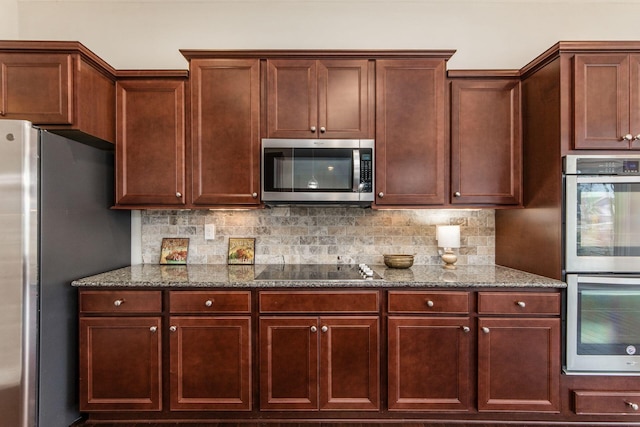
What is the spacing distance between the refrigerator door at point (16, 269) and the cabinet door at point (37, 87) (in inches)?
11.7

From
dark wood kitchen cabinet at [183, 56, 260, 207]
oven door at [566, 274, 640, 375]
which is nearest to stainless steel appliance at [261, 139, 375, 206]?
dark wood kitchen cabinet at [183, 56, 260, 207]

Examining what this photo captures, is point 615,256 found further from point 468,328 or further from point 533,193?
point 468,328

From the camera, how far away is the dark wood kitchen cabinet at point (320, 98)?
2246mm

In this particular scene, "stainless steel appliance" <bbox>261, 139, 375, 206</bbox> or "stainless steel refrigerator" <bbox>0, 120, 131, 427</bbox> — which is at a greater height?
"stainless steel appliance" <bbox>261, 139, 375, 206</bbox>

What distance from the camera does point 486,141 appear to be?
2.28 metres

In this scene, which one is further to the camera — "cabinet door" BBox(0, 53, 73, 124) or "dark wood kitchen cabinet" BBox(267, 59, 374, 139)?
"dark wood kitchen cabinet" BBox(267, 59, 374, 139)

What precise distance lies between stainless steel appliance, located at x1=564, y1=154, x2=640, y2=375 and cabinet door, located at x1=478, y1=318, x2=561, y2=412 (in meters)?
0.11

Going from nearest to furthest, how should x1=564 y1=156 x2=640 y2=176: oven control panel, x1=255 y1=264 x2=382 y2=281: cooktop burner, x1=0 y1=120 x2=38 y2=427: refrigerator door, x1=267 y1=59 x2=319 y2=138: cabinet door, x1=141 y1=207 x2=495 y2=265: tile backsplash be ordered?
1. x1=0 y1=120 x2=38 y2=427: refrigerator door
2. x1=564 y1=156 x2=640 y2=176: oven control panel
3. x1=255 y1=264 x2=382 y2=281: cooktop burner
4. x1=267 y1=59 x2=319 y2=138: cabinet door
5. x1=141 y1=207 x2=495 y2=265: tile backsplash

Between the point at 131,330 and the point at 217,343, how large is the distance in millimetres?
533

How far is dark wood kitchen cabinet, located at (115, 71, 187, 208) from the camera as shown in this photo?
228cm

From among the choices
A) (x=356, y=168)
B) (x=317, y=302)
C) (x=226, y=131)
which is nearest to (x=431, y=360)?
(x=317, y=302)

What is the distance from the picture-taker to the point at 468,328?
1960 mm

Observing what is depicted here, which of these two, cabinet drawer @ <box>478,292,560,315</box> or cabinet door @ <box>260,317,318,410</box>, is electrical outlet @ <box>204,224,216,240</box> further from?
cabinet drawer @ <box>478,292,560,315</box>

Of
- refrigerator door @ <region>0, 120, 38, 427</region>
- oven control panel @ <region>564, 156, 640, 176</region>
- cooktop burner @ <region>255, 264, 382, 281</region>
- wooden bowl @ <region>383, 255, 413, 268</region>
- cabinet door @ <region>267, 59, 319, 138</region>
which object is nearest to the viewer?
refrigerator door @ <region>0, 120, 38, 427</region>
